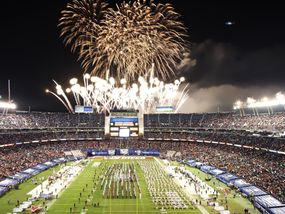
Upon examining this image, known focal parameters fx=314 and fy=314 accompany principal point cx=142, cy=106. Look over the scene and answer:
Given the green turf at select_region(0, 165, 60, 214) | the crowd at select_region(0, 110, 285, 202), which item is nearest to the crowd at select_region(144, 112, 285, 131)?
the crowd at select_region(0, 110, 285, 202)

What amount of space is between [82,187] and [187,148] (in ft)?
147

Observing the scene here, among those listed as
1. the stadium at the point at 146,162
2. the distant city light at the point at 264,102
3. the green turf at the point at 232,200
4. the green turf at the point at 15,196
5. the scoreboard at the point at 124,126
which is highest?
the distant city light at the point at 264,102

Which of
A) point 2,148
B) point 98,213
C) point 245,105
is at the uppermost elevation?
point 245,105

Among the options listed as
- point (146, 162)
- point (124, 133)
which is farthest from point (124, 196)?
point (124, 133)

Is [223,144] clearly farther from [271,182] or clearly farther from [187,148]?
[271,182]

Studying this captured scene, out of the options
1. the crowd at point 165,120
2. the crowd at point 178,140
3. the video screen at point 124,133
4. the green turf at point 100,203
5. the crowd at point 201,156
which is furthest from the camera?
the video screen at point 124,133

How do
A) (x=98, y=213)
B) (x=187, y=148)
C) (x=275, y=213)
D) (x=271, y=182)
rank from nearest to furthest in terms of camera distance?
(x=275, y=213) < (x=98, y=213) < (x=271, y=182) < (x=187, y=148)

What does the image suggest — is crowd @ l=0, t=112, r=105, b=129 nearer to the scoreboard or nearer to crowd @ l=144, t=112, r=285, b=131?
the scoreboard

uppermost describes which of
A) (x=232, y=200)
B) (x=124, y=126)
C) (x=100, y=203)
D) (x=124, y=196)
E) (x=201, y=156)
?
(x=124, y=126)

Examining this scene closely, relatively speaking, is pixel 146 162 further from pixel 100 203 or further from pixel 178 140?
pixel 100 203

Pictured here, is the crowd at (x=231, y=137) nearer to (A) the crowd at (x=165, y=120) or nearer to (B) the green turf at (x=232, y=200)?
(A) the crowd at (x=165, y=120)

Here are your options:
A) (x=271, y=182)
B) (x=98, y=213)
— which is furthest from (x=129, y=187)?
(x=271, y=182)

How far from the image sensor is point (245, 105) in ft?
300

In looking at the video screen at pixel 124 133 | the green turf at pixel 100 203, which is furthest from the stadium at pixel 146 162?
the video screen at pixel 124 133
